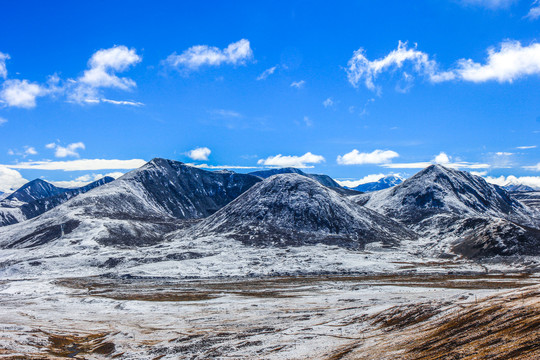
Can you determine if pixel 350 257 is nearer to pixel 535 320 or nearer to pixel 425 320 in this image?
pixel 425 320

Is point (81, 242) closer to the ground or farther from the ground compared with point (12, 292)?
farther from the ground

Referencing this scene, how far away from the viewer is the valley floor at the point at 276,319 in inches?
1205

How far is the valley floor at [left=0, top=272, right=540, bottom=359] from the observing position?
3061cm

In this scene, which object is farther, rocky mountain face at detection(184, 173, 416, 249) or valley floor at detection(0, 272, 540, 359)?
rocky mountain face at detection(184, 173, 416, 249)

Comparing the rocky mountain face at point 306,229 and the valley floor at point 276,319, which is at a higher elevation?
the rocky mountain face at point 306,229

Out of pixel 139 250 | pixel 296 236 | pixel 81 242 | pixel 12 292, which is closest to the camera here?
pixel 12 292

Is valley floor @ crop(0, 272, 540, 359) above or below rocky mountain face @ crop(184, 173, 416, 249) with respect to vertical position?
below

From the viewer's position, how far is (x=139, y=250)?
157750mm

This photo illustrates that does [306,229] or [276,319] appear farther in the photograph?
[306,229]

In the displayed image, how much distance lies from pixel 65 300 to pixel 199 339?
53501 millimetres

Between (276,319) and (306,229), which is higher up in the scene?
(306,229)

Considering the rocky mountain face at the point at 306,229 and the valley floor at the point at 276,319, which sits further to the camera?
the rocky mountain face at the point at 306,229

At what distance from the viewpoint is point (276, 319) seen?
5794 centimetres

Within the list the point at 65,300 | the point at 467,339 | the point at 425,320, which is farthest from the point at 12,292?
the point at 467,339
